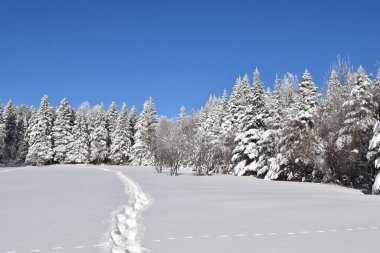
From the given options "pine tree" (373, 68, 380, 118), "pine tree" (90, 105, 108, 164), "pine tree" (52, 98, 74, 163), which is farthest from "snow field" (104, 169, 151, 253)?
"pine tree" (90, 105, 108, 164)

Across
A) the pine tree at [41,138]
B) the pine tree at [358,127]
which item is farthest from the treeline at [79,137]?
the pine tree at [358,127]

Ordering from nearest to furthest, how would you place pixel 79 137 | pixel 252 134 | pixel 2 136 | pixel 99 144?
1. pixel 252 134
2. pixel 2 136
3. pixel 79 137
4. pixel 99 144

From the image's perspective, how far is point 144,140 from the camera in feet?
218

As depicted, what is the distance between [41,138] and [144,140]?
Answer: 17.1 metres

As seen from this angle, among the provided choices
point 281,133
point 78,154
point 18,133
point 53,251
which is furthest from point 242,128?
point 18,133

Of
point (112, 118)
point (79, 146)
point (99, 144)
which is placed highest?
point (112, 118)

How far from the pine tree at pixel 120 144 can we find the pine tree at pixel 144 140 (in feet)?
6.63

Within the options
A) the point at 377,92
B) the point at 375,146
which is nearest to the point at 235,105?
the point at 377,92

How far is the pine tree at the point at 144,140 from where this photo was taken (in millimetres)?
65938

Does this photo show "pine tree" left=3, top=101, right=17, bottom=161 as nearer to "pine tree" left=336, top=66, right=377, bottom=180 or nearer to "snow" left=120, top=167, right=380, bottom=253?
"pine tree" left=336, top=66, right=377, bottom=180

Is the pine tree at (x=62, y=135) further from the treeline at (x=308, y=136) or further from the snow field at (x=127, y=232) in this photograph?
the snow field at (x=127, y=232)

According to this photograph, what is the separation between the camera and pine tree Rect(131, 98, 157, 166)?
65.9 metres

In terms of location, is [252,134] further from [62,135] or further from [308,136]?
[62,135]

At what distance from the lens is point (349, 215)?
882 cm
